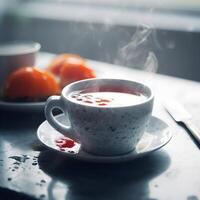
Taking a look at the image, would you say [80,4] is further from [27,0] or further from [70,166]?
[70,166]

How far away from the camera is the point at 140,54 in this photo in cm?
91

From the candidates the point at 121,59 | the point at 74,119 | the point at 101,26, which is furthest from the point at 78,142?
the point at 101,26

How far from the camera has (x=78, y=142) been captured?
583mm

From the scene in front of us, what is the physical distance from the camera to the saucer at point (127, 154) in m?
0.53

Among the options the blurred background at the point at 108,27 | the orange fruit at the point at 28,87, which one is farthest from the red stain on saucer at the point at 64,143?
the blurred background at the point at 108,27

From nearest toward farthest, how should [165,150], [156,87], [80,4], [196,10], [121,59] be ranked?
[165,150] → [156,87] → [121,59] → [196,10] → [80,4]

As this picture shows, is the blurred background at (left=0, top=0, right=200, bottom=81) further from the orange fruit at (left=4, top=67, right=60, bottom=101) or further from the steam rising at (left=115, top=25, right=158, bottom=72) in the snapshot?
the orange fruit at (left=4, top=67, right=60, bottom=101)

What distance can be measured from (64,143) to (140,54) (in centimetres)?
38

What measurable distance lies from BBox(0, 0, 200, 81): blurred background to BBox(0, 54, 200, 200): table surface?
445 mm

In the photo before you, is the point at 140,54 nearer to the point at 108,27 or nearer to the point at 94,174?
the point at 94,174

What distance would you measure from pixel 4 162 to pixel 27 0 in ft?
4.91

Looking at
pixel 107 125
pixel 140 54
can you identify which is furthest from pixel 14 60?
pixel 107 125

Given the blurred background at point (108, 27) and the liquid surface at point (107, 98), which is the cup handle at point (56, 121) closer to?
the liquid surface at point (107, 98)

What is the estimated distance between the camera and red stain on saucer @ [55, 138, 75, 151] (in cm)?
59
